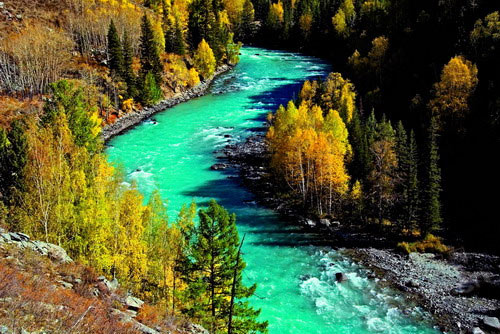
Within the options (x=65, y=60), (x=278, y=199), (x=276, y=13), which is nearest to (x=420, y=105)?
(x=278, y=199)

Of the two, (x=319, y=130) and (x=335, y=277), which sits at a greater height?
(x=319, y=130)

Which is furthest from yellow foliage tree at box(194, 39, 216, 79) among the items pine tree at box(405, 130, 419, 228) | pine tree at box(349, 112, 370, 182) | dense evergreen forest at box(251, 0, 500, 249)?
pine tree at box(405, 130, 419, 228)

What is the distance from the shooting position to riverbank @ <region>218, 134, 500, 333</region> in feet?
110

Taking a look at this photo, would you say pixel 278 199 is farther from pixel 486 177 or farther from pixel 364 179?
pixel 486 177

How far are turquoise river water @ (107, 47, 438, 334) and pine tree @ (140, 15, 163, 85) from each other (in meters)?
10.2

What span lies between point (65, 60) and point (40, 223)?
213 feet

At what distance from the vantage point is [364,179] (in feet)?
166

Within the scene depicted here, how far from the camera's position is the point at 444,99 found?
58.6m

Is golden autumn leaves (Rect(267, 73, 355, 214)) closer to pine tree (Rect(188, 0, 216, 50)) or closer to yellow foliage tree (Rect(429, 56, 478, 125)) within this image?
yellow foliage tree (Rect(429, 56, 478, 125))

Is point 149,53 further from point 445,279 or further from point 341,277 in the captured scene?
point 445,279

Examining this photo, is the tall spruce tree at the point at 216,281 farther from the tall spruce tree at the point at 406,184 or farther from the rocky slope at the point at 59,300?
the tall spruce tree at the point at 406,184

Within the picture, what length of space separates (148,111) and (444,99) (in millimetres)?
55520

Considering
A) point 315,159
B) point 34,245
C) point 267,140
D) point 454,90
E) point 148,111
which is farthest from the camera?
point 148,111

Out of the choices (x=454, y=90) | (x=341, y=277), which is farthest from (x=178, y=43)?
(x=341, y=277)
